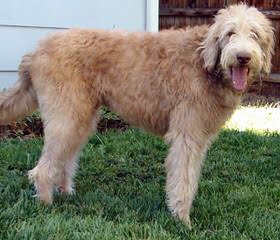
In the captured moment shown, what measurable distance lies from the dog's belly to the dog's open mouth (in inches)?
24.7

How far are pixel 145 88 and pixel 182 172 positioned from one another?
0.76 meters

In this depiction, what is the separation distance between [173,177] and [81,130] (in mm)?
912

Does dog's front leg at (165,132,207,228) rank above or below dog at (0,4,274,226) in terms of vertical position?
below

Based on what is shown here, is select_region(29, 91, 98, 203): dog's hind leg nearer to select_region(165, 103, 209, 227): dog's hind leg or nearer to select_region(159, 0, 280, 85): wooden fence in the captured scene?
select_region(165, 103, 209, 227): dog's hind leg

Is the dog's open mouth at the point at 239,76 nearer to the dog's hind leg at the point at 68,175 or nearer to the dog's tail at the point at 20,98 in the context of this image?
the dog's hind leg at the point at 68,175

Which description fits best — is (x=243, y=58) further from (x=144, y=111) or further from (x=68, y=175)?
(x=68, y=175)

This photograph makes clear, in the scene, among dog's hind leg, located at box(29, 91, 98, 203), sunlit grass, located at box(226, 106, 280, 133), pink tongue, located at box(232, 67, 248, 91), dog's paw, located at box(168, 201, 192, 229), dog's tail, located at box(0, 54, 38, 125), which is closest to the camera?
pink tongue, located at box(232, 67, 248, 91)

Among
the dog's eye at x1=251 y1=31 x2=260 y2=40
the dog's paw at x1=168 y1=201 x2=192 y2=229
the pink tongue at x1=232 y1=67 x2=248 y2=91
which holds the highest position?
the dog's eye at x1=251 y1=31 x2=260 y2=40

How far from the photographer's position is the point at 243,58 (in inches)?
168

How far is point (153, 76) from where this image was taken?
190 inches

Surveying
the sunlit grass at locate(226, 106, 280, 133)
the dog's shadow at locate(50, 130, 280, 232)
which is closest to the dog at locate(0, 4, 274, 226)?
the dog's shadow at locate(50, 130, 280, 232)

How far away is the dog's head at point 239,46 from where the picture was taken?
429 centimetres

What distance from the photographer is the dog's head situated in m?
4.29

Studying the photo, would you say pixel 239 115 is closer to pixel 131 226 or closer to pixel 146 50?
pixel 146 50
